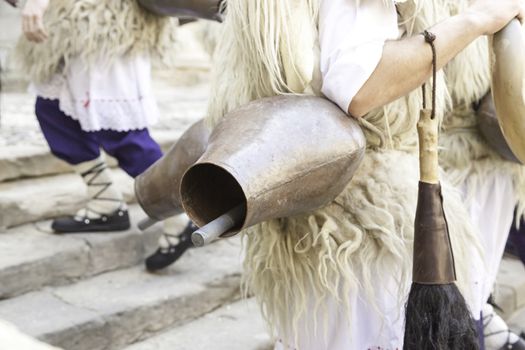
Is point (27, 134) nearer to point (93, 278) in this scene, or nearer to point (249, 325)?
point (93, 278)

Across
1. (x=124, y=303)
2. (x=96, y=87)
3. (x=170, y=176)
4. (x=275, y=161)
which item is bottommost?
(x=124, y=303)

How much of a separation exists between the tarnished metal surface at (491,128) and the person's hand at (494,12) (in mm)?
694

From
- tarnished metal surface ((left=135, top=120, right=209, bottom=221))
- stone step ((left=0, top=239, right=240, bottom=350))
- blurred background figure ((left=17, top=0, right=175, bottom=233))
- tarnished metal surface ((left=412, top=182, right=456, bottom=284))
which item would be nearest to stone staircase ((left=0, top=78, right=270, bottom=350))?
stone step ((left=0, top=239, right=240, bottom=350))

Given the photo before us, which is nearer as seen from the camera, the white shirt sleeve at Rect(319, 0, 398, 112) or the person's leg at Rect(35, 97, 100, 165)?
the white shirt sleeve at Rect(319, 0, 398, 112)

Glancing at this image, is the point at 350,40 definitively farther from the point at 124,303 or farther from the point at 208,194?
the point at 124,303

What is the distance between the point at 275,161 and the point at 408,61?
1.04 feet

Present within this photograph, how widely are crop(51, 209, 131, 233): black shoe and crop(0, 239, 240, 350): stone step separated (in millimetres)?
177

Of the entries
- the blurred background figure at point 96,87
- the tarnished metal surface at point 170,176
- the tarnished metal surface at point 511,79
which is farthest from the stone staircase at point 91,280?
the tarnished metal surface at point 511,79

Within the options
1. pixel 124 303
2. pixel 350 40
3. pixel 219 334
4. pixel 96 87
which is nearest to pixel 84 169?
pixel 96 87

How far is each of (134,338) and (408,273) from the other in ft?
4.35

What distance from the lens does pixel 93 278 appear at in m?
2.85

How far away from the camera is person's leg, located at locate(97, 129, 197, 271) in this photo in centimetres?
286

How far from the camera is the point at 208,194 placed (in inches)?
54.6

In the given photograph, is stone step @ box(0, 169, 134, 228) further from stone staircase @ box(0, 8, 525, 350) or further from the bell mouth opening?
the bell mouth opening
